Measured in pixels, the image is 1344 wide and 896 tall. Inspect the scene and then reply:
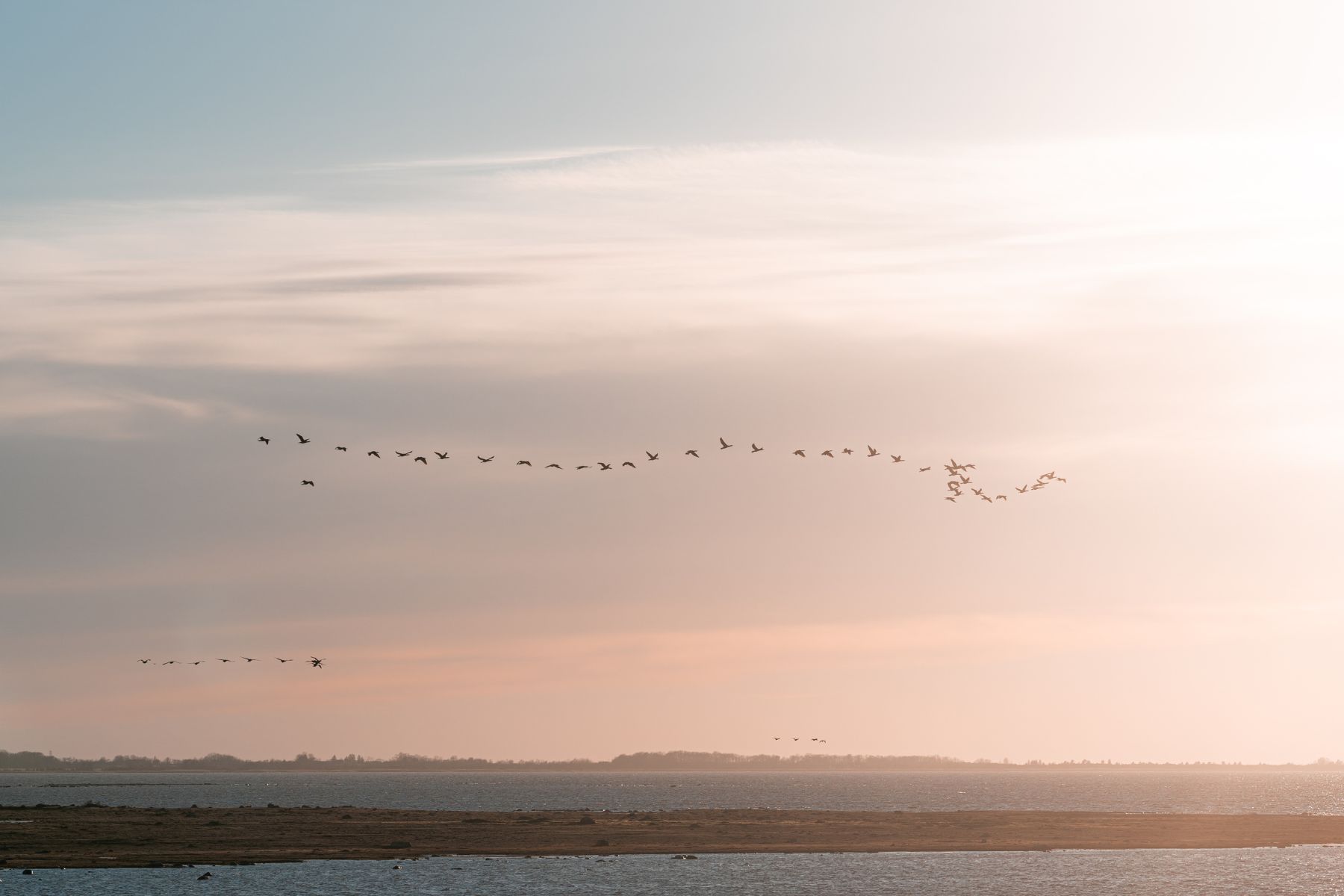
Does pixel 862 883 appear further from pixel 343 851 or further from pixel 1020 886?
pixel 343 851

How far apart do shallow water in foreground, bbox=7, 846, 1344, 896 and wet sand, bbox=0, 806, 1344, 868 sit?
3.95 metres

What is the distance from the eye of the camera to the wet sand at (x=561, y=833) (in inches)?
4299

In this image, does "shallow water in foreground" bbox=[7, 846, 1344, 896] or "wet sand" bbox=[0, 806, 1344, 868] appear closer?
"shallow water in foreground" bbox=[7, 846, 1344, 896]

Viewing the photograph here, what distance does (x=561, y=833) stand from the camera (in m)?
125

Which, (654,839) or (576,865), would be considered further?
(654,839)

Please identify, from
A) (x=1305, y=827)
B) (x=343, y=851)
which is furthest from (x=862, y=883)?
(x=1305, y=827)

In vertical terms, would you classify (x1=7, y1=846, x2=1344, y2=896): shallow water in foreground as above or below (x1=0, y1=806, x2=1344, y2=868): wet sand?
below

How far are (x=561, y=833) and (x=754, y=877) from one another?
2950 centimetres

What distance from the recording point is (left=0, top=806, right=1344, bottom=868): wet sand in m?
109

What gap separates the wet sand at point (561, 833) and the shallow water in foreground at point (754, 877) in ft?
12.9

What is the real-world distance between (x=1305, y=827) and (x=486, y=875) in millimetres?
84370

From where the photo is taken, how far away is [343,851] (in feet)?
358

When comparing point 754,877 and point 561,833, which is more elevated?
point 561,833

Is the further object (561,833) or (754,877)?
(561,833)
